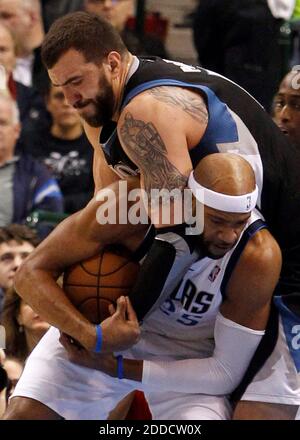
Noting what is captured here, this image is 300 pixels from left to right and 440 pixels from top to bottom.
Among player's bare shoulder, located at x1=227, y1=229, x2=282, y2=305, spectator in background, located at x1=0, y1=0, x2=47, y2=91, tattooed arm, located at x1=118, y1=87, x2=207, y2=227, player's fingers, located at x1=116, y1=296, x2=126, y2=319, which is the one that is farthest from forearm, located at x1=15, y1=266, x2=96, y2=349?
spectator in background, located at x1=0, y1=0, x2=47, y2=91

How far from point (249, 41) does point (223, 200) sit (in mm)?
2824

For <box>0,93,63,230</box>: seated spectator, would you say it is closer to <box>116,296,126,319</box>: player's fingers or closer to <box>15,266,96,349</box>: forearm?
<box>15,266,96,349</box>: forearm

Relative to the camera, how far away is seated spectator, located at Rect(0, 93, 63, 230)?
5988mm

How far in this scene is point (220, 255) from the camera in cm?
427

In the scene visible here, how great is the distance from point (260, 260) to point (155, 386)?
66cm

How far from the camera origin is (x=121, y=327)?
4242 mm

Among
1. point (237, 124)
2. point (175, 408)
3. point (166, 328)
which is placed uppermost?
point (237, 124)

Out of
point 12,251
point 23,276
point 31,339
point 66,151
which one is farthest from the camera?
point 66,151

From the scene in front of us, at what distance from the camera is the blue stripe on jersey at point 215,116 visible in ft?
14.3

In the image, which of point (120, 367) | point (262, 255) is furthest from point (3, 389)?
point (262, 255)

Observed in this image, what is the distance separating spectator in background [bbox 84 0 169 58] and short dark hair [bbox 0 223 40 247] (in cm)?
170

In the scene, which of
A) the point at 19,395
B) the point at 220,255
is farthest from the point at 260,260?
the point at 19,395

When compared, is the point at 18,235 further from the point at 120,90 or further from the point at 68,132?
the point at 120,90

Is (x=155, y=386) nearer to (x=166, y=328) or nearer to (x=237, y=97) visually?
(x=166, y=328)
